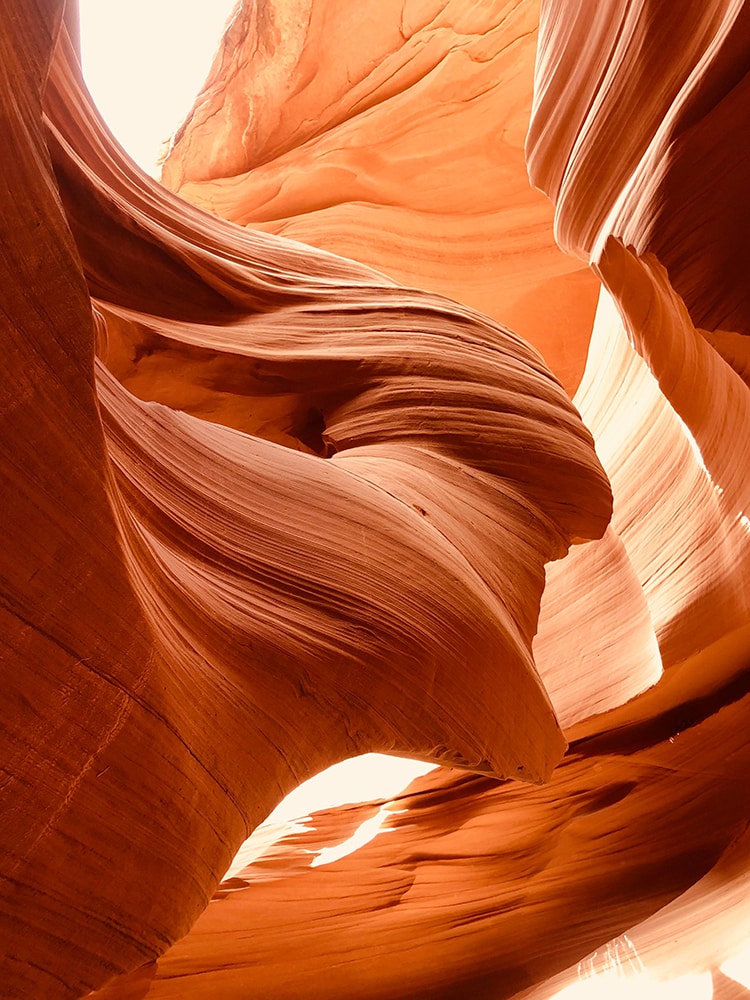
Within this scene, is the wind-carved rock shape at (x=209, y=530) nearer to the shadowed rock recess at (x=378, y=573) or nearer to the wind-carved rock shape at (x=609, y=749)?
the shadowed rock recess at (x=378, y=573)

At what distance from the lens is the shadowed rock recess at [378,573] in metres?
0.74

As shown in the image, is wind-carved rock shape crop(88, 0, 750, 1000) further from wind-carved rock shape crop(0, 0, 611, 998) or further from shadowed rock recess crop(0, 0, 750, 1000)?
wind-carved rock shape crop(0, 0, 611, 998)

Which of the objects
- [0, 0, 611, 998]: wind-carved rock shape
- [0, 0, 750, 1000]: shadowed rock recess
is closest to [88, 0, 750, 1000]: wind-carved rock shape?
[0, 0, 750, 1000]: shadowed rock recess

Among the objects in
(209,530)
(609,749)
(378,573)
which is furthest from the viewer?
(609,749)

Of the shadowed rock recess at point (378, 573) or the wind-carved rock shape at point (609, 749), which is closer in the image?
the shadowed rock recess at point (378, 573)

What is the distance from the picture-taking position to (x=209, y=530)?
43.3 inches

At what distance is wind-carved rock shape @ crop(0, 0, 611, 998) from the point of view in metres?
0.71

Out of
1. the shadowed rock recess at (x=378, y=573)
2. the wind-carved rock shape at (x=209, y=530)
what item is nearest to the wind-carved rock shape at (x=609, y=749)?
the shadowed rock recess at (x=378, y=573)

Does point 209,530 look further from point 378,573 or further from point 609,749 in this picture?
point 609,749

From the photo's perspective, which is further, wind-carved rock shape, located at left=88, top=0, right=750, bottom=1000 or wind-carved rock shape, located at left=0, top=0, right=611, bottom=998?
wind-carved rock shape, located at left=88, top=0, right=750, bottom=1000

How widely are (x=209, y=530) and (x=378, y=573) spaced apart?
0.23 m

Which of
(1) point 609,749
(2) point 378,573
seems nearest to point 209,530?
(2) point 378,573

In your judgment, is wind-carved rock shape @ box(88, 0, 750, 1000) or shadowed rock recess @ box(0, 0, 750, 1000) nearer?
shadowed rock recess @ box(0, 0, 750, 1000)

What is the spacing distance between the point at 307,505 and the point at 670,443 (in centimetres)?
Result: 129
